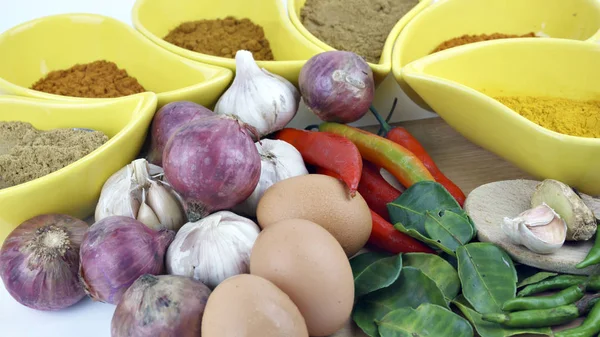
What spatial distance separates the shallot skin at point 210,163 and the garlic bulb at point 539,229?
336 millimetres

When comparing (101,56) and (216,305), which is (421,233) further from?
(101,56)

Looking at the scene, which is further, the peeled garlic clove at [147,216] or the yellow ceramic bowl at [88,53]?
the yellow ceramic bowl at [88,53]

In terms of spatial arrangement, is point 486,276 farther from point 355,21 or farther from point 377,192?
point 355,21

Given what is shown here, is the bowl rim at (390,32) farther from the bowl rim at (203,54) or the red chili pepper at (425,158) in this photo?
Answer: the red chili pepper at (425,158)

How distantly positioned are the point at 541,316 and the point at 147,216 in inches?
19.5

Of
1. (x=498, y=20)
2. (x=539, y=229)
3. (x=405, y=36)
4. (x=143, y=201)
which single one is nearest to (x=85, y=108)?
(x=143, y=201)

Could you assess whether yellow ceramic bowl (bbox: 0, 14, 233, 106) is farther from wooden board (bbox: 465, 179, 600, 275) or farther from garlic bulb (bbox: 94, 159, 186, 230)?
wooden board (bbox: 465, 179, 600, 275)

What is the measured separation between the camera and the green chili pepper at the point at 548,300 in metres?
0.67

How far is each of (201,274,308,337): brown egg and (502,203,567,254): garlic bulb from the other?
31cm

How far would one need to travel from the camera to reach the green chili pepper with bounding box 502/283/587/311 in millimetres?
674

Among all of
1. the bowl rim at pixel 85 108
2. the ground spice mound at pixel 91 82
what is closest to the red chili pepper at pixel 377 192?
the bowl rim at pixel 85 108

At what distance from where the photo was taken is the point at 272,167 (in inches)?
33.1

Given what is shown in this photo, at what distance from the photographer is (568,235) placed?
753 millimetres

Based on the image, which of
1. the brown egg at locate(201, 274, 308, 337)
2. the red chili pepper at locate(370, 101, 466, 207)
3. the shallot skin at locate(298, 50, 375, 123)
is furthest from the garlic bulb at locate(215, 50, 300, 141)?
the brown egg at locate(201, 274, 308, 337)
